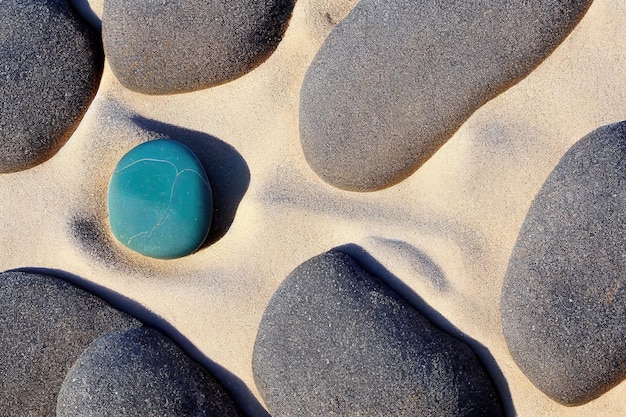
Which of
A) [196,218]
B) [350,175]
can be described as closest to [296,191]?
[350,175]

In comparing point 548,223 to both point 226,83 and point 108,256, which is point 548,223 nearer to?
point 226,83

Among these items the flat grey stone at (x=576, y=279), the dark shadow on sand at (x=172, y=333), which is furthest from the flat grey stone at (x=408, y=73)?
the dark shadow on sand at (x=172, y=333)

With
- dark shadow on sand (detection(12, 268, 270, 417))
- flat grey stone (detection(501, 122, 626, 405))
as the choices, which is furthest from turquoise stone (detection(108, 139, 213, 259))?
flat grey stone (detection(501, 122, 626, 405))

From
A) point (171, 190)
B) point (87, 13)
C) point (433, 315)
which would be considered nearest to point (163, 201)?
point (171, 190)

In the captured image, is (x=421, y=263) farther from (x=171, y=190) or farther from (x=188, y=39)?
(x=188, y=39)

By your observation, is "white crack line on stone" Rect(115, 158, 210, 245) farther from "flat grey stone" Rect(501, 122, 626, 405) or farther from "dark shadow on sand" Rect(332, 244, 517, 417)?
"flat grey stone" Rect(501, 122, 626, 405)
